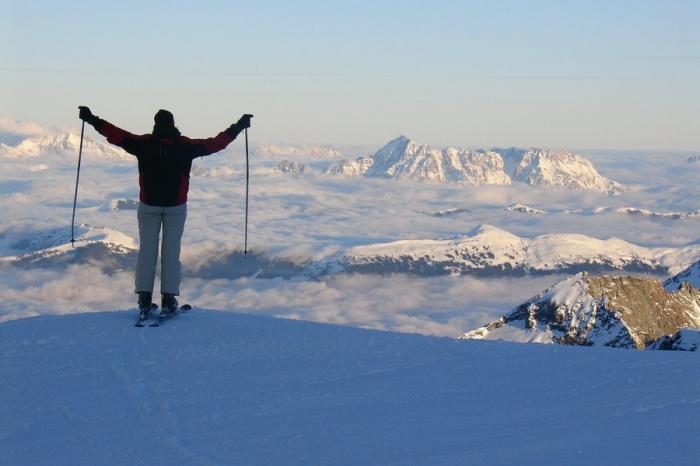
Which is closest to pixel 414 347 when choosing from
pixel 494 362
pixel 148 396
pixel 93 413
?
pixel 494 362

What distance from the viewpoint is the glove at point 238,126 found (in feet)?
39.1

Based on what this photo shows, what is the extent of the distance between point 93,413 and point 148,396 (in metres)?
0.61

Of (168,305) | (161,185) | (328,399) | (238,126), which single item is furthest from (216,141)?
(328,399)

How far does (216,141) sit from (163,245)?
1.62m

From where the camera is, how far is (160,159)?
1130cm

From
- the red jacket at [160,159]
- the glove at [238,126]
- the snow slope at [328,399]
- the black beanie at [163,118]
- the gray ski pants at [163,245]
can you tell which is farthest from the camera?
the glove at [238,126]

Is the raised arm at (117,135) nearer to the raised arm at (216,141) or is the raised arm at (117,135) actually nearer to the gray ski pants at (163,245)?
the raised arm at (216,141)

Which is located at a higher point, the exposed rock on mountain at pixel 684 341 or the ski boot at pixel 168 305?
the ski boot at pixel 168 305

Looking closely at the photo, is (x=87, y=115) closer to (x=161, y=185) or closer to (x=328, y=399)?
(x=161, y=185)

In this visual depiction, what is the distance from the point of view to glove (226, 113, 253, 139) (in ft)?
39.1

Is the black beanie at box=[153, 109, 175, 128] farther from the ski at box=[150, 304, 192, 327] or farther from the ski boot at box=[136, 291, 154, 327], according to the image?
the ski at box=[150, 304, 192, 327]

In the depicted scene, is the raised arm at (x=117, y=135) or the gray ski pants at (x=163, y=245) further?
the gray ski pants at (x=163, y=245)

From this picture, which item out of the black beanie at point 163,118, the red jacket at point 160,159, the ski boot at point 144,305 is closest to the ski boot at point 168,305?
the ski boot at point 144,305

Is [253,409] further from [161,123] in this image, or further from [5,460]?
[161,123]
